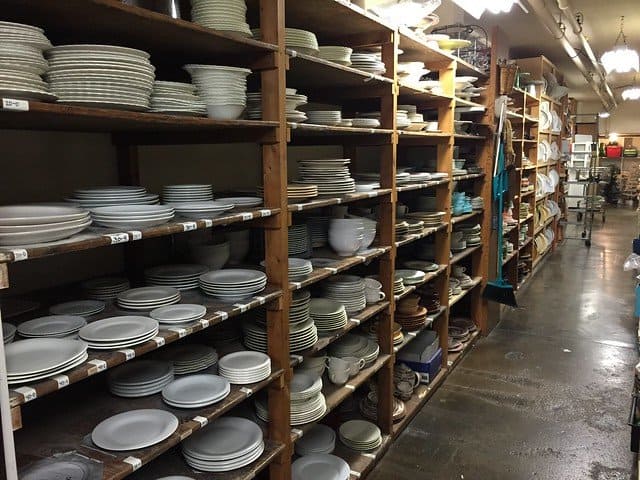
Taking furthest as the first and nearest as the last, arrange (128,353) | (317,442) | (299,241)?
1. (317,442)
2. (299,241)
3. (128,353)

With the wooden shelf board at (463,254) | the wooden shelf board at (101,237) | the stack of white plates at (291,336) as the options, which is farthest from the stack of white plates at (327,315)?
the wooden shelf board at (463,254)

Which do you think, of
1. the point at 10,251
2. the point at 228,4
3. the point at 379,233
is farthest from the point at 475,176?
the point at 10,251

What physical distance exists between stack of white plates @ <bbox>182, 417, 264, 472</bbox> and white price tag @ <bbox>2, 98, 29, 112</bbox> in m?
1.49

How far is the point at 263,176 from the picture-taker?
2.46 meters

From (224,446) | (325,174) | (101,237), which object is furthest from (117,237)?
(325,174)

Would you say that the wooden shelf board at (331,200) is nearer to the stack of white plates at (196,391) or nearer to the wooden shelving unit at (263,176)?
the wooden shelving unit at (263,176)

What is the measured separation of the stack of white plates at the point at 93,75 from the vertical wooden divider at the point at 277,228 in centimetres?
71

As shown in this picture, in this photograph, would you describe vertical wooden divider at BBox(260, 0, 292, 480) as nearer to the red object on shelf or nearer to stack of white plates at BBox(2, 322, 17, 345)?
stack of white plates at BBox(2, 322, 17, 345)

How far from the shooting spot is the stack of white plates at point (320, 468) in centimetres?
292

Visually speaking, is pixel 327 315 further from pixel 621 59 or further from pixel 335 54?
pixel 621 59

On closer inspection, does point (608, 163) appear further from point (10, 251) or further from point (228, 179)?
point (10, 251)

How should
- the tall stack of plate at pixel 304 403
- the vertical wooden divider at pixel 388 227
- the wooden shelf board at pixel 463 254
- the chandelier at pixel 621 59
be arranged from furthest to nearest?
the chandelier at pixel 621 59 < the wooden shelf board at pixel 463 254 < the vertical wooden divider at pixel 388 227 < the tall stack of plate at pixel 304 403

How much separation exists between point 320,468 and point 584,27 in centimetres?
719

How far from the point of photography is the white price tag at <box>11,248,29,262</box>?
4.63 feet
